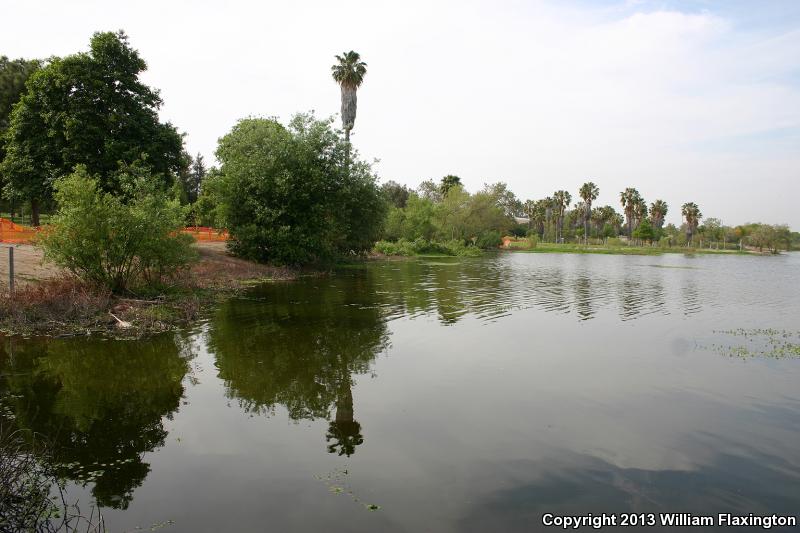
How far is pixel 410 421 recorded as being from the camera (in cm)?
1117

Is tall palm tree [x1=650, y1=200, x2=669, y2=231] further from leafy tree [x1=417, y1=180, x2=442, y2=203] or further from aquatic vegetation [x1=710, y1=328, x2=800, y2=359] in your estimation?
aquatic vegetation [x1=710, y1=328, x2=800, y2=359]

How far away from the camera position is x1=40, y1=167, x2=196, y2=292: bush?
20.6 metres

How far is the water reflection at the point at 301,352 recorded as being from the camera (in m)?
11.9

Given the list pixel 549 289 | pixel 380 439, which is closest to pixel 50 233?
pixel 380 439

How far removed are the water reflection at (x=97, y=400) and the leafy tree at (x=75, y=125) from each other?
Result: 2454cm

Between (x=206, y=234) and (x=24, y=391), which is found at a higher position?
(x=206, y=234)

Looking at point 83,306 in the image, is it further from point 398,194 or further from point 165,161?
point 398,194

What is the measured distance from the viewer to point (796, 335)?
69.1 feet

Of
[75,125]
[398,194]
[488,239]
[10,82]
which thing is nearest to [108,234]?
[75,125]

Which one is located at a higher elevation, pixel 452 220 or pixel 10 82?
pixel 10 82

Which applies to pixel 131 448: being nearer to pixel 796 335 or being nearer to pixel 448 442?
pixel 448 442

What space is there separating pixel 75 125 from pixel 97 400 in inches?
1252

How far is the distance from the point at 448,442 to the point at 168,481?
16.7 ft

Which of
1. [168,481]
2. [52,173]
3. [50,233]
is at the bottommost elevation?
[168,481]
